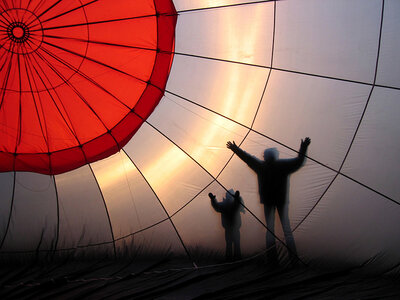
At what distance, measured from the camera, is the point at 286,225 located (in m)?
2.86

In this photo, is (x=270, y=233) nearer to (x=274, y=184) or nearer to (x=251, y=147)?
(x=274, y=184)

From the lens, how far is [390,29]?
257 centimetres

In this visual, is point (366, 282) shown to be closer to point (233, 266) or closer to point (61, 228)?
point (233, 266)

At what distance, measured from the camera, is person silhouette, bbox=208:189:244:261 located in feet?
9.70

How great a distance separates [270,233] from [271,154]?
59 centimetres

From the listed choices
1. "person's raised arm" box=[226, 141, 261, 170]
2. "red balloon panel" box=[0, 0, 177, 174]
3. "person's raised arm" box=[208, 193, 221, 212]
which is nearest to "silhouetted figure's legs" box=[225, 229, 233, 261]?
"person's raised arm" box=[208, 193, 221, 212]

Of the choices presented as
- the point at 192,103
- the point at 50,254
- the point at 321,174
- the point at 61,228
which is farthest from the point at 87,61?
the point at 321,174

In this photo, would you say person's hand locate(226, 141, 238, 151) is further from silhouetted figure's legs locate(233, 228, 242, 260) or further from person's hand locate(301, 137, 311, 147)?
silhouetted figure's legs locate(233, 228, 242, 260)

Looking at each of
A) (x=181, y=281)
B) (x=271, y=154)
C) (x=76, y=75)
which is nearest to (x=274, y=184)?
(x=271, y=154)

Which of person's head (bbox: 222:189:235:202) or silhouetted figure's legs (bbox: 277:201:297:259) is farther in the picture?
person's head (bbox: 222:189:235:202)

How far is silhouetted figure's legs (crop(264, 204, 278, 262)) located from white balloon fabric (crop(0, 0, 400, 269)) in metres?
→ 0.06

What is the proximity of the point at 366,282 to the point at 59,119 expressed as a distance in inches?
99.0

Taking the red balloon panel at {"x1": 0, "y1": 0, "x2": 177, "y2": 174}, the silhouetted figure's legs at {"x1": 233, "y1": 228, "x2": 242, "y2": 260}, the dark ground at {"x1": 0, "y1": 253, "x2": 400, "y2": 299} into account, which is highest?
the red balloon panel at {"x1": 0, "y1": 0, "x2": 177, "y2": 174}

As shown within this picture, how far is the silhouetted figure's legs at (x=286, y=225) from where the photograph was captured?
285 centimetres
